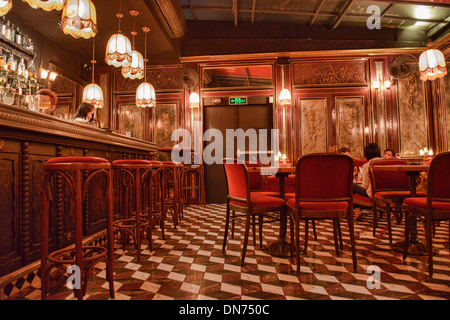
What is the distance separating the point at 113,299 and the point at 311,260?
1712 millimetres

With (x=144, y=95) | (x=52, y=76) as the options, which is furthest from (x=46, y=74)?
(x=144, y=95)

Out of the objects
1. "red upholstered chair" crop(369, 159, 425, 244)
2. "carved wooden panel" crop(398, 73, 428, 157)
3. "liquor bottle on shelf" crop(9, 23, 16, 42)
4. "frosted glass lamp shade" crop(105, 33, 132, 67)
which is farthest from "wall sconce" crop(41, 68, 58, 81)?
"carved wooden panel" crop(398, 73, 428, 157)

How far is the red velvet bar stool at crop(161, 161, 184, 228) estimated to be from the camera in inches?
136

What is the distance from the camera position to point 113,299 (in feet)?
5.83

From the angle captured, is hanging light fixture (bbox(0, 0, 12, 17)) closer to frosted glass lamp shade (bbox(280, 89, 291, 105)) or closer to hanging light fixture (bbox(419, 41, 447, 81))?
frosted glass lamp shade (bbox(280, 89, 291, 105))

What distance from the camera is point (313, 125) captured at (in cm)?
657

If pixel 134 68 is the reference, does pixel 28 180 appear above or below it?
below

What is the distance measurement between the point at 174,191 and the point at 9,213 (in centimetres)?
214

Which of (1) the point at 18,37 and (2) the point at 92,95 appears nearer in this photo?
Answer: (1) the point at 18,37

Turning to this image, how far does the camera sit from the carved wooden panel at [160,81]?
6914mm

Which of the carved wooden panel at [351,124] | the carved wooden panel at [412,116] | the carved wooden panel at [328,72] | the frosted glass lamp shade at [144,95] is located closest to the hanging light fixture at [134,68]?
the frosted glass lamp shade at [144,95]

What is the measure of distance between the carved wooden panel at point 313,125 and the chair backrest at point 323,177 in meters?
4.45

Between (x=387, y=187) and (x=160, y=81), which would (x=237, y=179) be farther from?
(x=160, y=81)
